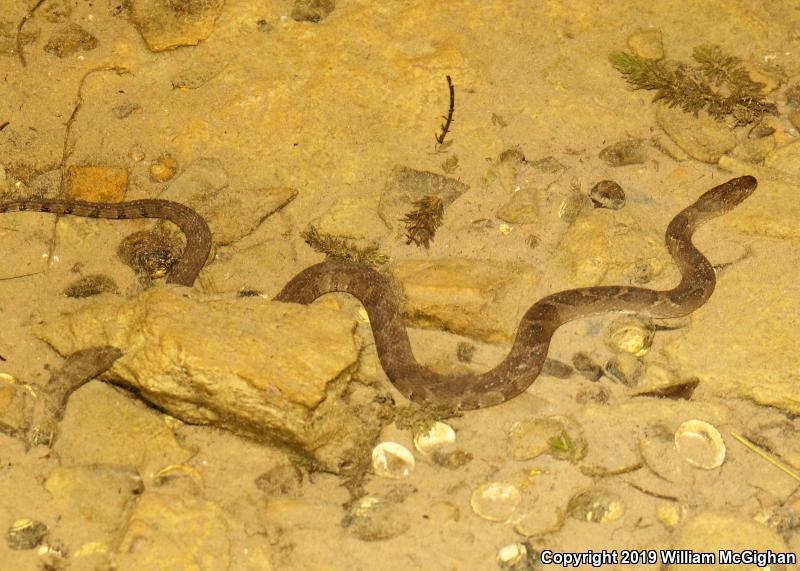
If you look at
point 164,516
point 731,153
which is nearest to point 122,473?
point 164,516

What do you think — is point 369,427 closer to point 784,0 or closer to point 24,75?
point 24,75

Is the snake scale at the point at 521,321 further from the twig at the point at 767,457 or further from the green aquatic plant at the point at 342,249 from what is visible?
the twig at the point at 767,457

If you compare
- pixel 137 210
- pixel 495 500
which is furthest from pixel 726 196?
pixel 137 210

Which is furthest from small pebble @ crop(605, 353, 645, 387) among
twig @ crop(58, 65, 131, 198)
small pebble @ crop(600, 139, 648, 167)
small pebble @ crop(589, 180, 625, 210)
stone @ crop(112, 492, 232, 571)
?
twig @ crop(58, 65, 131, 198)

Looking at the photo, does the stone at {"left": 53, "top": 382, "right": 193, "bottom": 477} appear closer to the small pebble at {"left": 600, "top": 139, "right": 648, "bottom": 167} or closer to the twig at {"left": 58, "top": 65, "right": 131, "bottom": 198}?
the twig at {"left": 58, "top": 65, "right": 131, "bottom": 198}

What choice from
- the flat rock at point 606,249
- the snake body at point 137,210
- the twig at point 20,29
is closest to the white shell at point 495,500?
the flat rock at point 606,249

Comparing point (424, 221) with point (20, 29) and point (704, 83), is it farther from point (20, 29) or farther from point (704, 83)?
point (20, 29)
